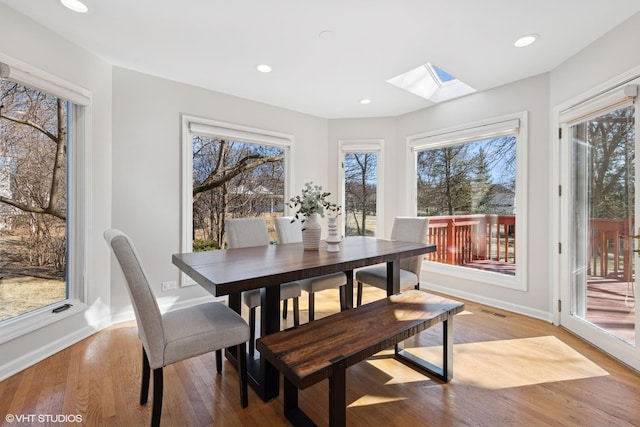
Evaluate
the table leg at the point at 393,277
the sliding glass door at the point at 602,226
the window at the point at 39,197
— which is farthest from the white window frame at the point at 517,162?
the window at the point at 39,197

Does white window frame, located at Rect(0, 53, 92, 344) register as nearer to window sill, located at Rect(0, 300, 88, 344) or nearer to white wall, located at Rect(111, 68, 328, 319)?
window sill, located at Rect(0, 300, 88, 344)

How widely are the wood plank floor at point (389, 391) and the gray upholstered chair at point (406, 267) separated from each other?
571 millimetres

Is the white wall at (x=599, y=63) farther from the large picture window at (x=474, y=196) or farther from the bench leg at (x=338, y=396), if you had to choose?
the bench leg at (x=338, y=396)

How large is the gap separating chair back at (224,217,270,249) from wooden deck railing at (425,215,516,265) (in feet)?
8.23

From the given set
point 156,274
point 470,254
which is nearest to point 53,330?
point 156,274

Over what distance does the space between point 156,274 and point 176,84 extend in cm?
212

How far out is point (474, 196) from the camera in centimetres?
375

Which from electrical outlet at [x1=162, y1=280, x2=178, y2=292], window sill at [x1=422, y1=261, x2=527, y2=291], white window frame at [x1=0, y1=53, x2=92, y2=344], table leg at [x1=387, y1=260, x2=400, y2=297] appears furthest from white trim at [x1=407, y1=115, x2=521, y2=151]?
white window frame at [x1=0, y1=53, x2=92, y2=344]

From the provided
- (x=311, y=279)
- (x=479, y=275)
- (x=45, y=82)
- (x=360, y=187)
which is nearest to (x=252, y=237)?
(x=311, y=279)

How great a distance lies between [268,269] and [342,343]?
1.93 feet

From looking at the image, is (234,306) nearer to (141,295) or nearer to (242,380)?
(242,380)

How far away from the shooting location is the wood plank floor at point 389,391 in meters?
1.65

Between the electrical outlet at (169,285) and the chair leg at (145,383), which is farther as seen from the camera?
the electrical outlet at (169,285)

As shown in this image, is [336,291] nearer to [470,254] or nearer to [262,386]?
[470,254]
